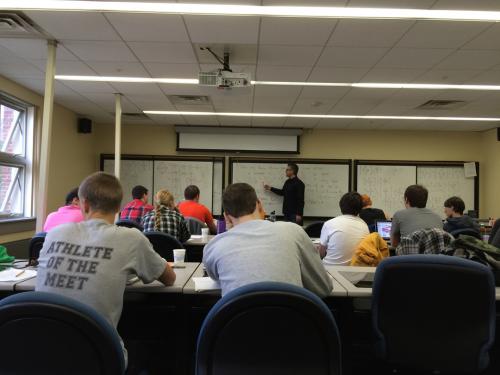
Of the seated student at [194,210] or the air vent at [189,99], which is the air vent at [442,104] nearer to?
the air vent at [189,99]

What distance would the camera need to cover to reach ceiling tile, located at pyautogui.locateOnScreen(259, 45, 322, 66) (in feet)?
12.4

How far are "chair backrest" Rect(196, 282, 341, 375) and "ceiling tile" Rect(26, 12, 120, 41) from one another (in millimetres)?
2820

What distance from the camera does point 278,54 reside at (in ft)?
12.9

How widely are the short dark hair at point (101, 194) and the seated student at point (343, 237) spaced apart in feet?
5.62

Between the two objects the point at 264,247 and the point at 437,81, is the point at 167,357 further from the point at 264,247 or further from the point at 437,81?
the point at 437,81

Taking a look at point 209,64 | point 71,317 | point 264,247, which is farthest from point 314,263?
point 209,64

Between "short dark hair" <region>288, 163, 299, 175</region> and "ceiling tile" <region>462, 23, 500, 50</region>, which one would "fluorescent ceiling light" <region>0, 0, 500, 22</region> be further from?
"short dark hair" <region>288, 163, 299, 175</region>

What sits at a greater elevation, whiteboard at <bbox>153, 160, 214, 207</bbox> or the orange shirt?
whiteboard at <bbox>153, 160, 214, 207</bbox>

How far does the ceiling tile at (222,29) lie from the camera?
322 cm

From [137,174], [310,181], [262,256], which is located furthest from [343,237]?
[137,174]

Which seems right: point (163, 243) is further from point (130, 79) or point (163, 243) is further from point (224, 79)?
point (130, 79)

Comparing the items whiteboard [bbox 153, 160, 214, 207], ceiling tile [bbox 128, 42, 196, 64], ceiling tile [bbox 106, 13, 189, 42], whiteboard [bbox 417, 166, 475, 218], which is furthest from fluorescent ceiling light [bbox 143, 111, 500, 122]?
ceiling tile [bbox 106, 13, 189, 42]

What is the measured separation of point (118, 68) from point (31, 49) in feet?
2.78

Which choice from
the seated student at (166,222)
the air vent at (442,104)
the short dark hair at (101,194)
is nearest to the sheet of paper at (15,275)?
the short dark hair at (101,194)
